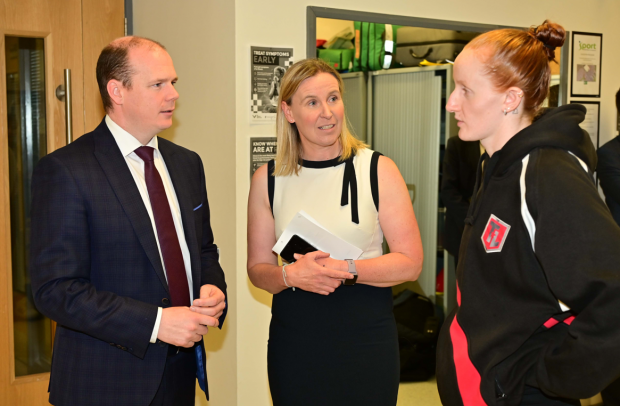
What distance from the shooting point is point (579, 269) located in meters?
1.03

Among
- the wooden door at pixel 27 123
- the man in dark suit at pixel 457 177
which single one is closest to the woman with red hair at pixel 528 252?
the wooden door at pixel 27 123

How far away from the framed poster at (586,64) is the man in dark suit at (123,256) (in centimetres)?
284

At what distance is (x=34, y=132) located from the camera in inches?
96.9

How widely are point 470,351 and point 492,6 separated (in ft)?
8.47

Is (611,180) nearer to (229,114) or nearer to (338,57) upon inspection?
(338,57)

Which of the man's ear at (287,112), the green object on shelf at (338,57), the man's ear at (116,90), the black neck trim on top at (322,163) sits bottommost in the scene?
the black neck trim on top at (322,163)

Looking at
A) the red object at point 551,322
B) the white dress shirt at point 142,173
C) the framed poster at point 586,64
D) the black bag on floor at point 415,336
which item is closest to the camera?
the red object at point 551,322

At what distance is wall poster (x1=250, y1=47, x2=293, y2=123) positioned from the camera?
2551 mm

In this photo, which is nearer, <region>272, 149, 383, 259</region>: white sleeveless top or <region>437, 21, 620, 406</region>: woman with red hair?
<region>437, 21, 620, 406</region>: woman with red hair

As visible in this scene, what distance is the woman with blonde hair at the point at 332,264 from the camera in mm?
1762

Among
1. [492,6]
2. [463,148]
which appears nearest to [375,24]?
[492,6]

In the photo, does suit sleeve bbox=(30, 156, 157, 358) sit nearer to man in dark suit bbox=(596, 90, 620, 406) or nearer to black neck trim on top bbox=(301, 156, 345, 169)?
black neck trim on top bbox=(301, 156, 345, 169)

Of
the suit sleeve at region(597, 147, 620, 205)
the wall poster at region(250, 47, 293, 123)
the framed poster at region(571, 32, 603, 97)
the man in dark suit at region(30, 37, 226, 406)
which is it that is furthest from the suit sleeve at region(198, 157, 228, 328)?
the framed poster at region(571, 32, 603, 97)

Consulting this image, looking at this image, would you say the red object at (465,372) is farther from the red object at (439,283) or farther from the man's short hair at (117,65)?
the red object at (439,283)
